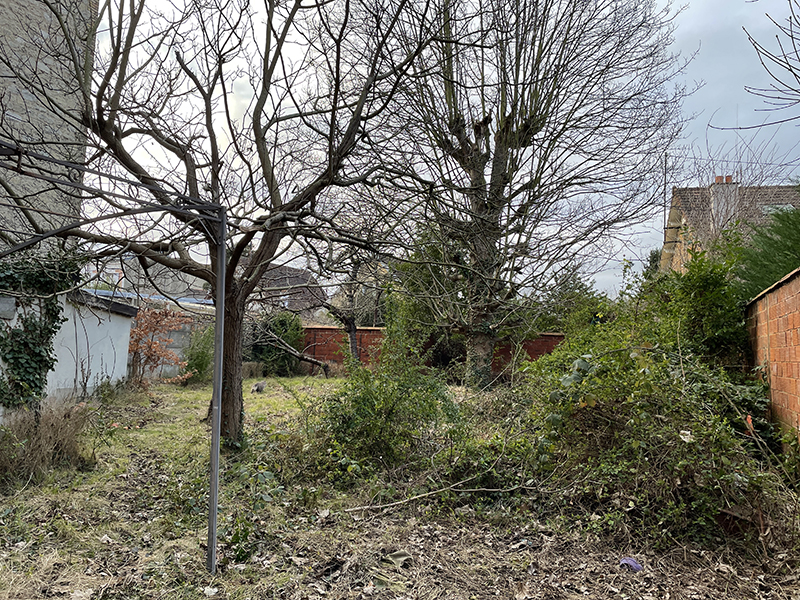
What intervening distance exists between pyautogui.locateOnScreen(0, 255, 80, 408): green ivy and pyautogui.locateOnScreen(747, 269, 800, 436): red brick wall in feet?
22.0

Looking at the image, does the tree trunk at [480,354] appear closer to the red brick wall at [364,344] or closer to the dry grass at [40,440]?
the red brick wall at [364,344]

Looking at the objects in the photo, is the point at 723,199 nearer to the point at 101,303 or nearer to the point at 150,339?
the point at 101,303

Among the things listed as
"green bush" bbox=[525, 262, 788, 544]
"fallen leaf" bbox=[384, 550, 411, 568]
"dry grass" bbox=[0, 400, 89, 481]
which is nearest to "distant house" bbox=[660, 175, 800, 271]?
"green bush" bbox=[525, 262, 788, 544]

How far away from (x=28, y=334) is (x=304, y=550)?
4714 mm

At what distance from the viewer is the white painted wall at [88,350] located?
748cm

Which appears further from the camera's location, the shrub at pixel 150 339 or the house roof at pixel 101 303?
the shrub at pixel 150 339

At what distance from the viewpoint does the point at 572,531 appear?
3693 mm

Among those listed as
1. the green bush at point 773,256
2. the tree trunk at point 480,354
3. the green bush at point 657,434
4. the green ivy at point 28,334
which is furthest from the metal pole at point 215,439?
the tree trunk at point 480,354

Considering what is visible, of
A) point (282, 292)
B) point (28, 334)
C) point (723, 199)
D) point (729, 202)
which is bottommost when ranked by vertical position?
point (28, 334)

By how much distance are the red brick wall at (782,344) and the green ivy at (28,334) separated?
6.71 metres

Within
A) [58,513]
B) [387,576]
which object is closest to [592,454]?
[387,576]

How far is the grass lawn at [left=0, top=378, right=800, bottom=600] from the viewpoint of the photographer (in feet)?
9.56

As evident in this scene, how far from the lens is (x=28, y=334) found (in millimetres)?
5836

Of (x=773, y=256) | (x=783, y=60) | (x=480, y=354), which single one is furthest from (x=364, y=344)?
(x=783, y=60)
